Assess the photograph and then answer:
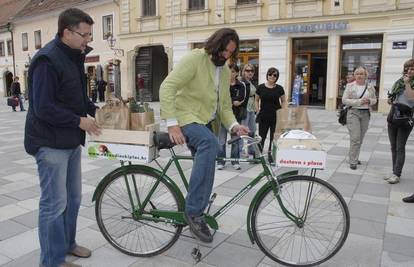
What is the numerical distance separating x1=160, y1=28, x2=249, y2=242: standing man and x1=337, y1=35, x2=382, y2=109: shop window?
1416cm

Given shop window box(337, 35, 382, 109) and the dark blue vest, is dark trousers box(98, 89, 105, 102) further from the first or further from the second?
the dark blue vest

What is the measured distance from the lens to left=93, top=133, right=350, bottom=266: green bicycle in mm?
3088

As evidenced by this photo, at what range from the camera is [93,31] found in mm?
26109

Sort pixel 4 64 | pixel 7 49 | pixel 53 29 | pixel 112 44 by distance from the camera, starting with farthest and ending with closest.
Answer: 1. pixel 4 64
2. pixel 7 49
3. pixel 53 29
4. pixel 112 44

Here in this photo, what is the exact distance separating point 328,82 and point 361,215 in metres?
13.3

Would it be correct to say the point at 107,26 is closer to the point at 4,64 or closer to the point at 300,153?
the point at 4,64

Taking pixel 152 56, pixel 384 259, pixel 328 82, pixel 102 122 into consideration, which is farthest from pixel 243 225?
pixel 152 56

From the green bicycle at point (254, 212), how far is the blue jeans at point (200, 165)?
0.42 feet

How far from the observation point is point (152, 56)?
77.0ft

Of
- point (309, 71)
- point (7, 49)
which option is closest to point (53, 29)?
point (7, 49)

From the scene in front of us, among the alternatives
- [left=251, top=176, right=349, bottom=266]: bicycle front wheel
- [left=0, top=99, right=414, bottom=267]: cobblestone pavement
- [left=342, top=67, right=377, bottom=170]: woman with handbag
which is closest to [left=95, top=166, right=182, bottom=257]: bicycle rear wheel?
[left=0, top=99, right=414, bottom=267]: cobblestone pavement

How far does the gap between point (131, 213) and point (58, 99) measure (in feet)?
3.94

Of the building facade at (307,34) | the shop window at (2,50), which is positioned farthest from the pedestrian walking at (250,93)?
the shop window at (2,50)

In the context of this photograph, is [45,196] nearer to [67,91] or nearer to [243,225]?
[67,91]
